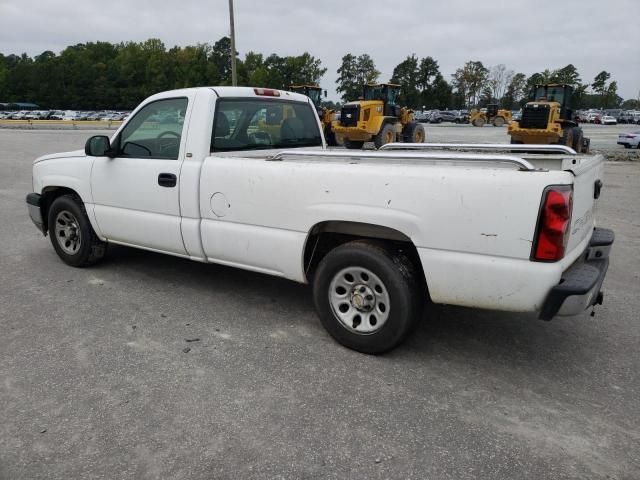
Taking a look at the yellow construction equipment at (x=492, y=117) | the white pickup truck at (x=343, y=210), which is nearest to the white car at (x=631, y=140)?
the yellow construction equipment at (x=492, y=117)

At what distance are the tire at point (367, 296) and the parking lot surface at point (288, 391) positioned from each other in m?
0.17

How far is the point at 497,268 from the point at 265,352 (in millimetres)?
1687

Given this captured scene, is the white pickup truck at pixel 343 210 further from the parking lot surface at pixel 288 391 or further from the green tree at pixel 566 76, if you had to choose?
the green tree at pixel 566 76

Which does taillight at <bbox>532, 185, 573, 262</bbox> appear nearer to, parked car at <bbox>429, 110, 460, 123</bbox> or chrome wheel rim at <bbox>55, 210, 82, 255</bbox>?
chrome wheel rim at <bbox>55, 210, 82, 255</bbox>

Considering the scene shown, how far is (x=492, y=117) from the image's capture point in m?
48.4

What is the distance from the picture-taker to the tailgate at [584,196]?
10.3 feet

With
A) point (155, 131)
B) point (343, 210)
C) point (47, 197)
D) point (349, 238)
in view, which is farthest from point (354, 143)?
point (343, 210)

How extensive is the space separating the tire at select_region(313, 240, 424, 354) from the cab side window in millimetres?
1900

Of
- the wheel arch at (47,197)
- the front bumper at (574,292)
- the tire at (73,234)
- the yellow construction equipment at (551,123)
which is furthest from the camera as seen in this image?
the yellow construction equipment at (551,123)

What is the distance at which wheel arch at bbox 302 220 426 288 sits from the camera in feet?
11.4

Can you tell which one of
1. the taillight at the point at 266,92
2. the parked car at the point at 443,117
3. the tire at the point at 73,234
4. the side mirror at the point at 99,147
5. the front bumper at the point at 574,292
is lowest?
the parked car at the point at 443,117

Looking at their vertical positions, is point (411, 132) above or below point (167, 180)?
below

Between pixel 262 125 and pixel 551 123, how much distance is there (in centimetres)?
1737

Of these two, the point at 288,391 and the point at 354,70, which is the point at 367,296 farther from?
the point at 354,70
